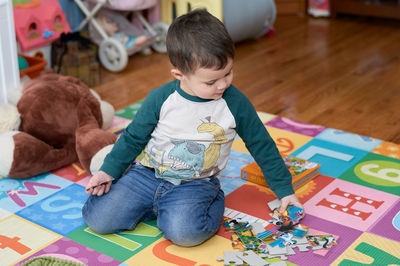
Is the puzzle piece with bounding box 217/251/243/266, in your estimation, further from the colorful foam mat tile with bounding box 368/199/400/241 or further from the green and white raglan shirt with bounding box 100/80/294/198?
the colorful foam mat tile with bounding box 368/199/400/241

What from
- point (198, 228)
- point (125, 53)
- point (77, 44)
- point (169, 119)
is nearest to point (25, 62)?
point (77, 44)

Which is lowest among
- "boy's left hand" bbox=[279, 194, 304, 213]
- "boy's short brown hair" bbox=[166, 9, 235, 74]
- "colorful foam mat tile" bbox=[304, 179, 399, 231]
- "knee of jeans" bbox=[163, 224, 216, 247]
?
"colorful foam mat tile" bbox=[304, 179, 399, 231]

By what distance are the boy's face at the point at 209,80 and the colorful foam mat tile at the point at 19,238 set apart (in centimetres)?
47

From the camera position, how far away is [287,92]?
7.37 ft

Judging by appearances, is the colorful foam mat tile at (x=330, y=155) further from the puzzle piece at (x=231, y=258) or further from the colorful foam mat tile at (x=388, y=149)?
the puzzle piece at (x=231, y=258)

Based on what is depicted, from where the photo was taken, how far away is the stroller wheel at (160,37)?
9.09 feet

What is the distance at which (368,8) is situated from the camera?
10.6 ft

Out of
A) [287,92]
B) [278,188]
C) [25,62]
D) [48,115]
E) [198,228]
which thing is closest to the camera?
[198,228]

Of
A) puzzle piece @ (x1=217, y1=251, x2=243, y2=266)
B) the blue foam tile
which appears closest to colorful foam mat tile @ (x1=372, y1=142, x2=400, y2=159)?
the blue foam tile

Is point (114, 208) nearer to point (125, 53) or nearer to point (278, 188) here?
point (278, 188)

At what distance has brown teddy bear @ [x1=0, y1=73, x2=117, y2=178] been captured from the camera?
1506mm

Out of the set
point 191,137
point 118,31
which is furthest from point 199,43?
point 118,31

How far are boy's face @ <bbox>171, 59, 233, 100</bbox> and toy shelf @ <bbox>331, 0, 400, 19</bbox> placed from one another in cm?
235

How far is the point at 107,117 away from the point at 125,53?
0.74 metres
